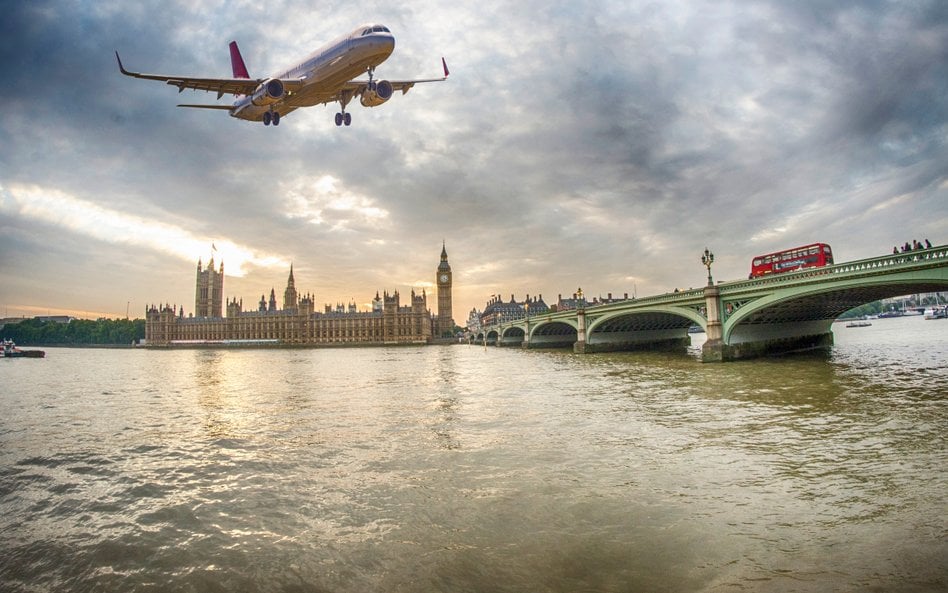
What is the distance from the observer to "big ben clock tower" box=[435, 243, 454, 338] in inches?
6939

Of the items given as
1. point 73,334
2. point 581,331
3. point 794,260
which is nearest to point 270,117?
A: point 794,260

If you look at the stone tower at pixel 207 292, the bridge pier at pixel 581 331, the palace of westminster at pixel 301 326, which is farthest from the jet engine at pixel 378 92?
the stone tower at pixel 207 292

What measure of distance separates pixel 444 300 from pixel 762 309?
154 m

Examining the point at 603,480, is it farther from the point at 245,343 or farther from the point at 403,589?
the point at 245,343

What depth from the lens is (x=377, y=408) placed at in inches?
666

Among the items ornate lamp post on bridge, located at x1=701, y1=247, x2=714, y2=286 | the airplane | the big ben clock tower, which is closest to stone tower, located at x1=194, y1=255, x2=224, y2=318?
the big ben clock tower

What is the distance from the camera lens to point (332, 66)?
2170 cm

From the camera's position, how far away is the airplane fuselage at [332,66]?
66.9ft

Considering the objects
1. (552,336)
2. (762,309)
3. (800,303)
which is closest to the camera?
(762,309)

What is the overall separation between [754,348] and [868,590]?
35.2m

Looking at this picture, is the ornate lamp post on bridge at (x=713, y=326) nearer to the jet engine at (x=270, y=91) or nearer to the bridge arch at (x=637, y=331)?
the bridge arch at (x=637, y=331)

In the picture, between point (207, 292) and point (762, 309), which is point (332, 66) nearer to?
point (762, 309)

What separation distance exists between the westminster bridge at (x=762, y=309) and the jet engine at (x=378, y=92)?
24.5 metres

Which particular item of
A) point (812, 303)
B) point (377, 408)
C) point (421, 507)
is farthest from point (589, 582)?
point (812, 303)
